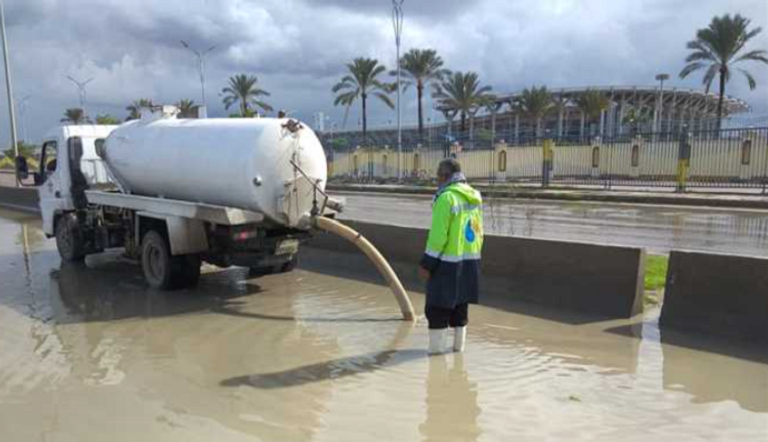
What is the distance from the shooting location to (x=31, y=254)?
42.3 ft

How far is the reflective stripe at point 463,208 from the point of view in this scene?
218 inches

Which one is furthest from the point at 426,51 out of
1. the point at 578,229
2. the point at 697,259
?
the point at 697,259

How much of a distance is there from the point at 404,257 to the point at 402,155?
2751cm

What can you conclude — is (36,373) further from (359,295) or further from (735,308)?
(735,308)

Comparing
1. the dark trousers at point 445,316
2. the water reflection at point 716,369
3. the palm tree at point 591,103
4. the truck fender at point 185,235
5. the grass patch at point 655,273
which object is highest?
the palm tree at point 591,103

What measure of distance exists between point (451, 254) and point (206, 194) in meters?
4.30

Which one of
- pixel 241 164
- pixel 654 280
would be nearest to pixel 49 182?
pixel 241 164

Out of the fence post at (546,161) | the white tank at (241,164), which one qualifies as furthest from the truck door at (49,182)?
the fence post at (546,161)

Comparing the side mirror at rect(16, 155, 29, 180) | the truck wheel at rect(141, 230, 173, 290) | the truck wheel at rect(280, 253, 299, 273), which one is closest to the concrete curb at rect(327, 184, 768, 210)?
the truck wheel at rect(280, 253, 299, 273)

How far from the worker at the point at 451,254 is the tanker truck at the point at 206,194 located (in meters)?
2.92

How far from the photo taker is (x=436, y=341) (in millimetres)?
5855

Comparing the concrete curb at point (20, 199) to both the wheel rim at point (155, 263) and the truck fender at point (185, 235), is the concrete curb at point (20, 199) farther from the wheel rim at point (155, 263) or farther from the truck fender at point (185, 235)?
the truck fender at point (185, 235)

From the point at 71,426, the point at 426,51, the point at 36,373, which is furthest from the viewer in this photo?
the point at 426,51

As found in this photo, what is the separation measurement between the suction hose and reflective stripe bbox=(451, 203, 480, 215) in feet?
6.42
